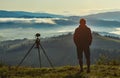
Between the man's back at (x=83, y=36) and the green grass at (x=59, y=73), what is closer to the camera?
the green grass at (x=59, y=73)

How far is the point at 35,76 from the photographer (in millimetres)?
24750

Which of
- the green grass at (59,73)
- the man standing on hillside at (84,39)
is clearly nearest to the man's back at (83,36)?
the man standing on hillside at (84,39)

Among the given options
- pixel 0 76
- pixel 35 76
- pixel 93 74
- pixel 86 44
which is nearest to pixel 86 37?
pixel 86 44

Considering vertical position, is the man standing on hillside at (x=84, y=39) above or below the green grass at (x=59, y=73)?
above

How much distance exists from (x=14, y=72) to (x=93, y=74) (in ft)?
19.3

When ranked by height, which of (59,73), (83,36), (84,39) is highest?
(83,36)

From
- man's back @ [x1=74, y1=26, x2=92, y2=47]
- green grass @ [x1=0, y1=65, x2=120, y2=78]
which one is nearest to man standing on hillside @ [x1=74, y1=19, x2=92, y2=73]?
man's back @ [x1=74, y1=26, x2=92, y2=47]

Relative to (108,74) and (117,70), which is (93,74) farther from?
(117,70)

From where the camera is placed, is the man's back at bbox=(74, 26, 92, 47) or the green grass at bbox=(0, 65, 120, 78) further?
the man's back at bbox=(74, 26, 92, 47)

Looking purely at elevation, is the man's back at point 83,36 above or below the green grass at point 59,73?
above

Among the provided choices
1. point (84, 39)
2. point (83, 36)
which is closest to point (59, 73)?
point (84, 39)

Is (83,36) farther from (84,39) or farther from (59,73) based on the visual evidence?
(59,73)

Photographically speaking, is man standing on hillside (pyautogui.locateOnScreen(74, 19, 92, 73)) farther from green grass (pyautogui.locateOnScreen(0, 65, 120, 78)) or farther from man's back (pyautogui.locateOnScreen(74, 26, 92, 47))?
green grass (pyautogui.locateOnScreen(0, 65, 120, 78))

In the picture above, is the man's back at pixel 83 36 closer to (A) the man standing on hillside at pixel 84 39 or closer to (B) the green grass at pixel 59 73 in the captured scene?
(A) the man standing on hillside at pixel 84 39
